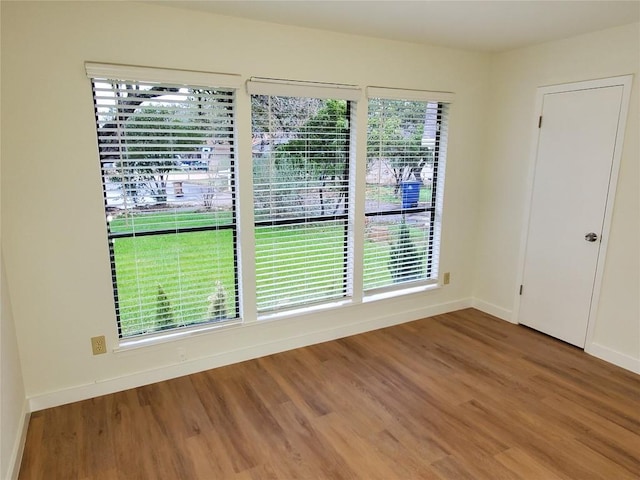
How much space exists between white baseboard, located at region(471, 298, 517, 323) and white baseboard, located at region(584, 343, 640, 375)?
73 cm

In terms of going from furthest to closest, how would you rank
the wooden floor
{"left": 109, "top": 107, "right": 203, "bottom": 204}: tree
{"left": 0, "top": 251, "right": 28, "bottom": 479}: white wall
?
{"left": 109, "top": 107, "right": 203, "bottom": 204}: tree, the wooden floor, {"left": 0, "top": 251, "right": 28, "bottom": 479}: white wall

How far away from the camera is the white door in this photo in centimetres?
309

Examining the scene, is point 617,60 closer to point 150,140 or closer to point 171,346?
point 150,140

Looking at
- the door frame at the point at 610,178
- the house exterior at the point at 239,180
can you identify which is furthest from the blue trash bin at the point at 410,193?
the door frame at the point at 610,178

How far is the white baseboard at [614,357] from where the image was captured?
303 cm

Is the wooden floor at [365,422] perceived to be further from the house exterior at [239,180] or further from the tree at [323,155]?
the tree at [323,155]

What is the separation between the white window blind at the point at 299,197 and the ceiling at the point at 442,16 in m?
0.55

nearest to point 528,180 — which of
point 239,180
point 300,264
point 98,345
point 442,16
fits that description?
point 442,16

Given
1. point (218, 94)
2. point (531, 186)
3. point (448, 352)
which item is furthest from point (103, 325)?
point (531, 186)

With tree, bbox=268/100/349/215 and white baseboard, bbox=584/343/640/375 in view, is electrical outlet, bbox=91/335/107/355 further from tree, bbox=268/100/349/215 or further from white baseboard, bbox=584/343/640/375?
white baseboard, bbox=584/343/640/375

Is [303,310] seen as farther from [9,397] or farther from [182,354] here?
[9,397]

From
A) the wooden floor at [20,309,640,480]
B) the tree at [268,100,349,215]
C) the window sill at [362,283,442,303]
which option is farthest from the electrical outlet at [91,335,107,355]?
the window sill at [362,283,442,303]

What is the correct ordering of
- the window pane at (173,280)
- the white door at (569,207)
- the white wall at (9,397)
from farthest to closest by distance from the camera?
1. the white door at (569,207)
2. the window pane at (173,280)
3. the white wall at (9,397)

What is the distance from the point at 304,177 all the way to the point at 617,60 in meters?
2.43
